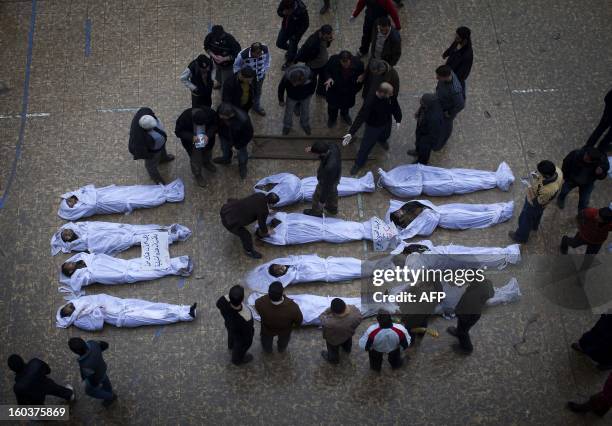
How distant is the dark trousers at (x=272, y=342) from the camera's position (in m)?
6.70

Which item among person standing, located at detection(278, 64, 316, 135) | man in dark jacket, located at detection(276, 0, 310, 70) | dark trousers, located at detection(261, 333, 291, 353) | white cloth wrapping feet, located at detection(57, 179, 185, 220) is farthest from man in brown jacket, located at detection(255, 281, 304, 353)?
man in dark jacket, located at detection(276, 0, 310, 70)

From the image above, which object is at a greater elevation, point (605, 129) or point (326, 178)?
point (605, 129)

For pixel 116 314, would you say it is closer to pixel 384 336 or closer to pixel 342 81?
pixel 384 336

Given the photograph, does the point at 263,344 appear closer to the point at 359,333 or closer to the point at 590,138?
the point at 359,333

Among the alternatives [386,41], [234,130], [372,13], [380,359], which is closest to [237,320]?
[380,359]

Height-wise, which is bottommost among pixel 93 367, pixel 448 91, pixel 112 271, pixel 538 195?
pixel 93 367

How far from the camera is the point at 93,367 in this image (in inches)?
239

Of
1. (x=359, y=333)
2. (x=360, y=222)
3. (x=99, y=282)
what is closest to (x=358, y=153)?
(x=360, y=222)

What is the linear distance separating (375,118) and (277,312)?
278cm

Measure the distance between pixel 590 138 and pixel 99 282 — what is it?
645 centimetres

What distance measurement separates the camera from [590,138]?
8.34 m

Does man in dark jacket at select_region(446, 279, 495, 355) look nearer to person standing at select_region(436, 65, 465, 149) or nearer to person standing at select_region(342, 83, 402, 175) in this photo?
person standing at select_region(342, 83, 402, 175)

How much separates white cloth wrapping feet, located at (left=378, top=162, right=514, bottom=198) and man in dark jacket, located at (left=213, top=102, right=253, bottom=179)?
1.76 meters

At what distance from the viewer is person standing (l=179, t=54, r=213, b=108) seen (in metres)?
7.68
